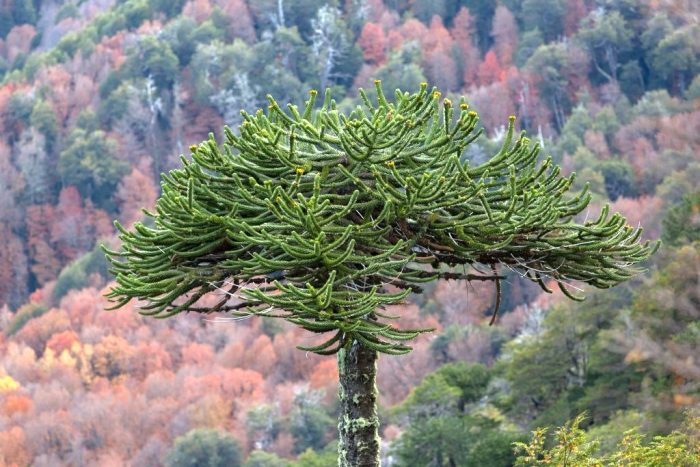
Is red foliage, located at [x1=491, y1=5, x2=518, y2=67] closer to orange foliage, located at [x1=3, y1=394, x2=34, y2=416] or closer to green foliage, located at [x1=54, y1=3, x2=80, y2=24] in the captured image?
green foliage, located at [x1=54, y1=3, x2=80, y2=24]

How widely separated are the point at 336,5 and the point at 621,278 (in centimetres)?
10458

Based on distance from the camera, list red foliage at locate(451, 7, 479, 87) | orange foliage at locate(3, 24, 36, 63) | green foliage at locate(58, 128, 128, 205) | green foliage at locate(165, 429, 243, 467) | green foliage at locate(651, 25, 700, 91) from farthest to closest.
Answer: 1. orange foliage at locate(3, 24, 36, 63)
2. red foliage at locate(451, 7, 479, 87)
3. green foliage at locate(58, 128, 128, 205)
4. green foliage at locate(651, 25, 700, 91)
5. green foliage at locate(165, 429, 243, 467)

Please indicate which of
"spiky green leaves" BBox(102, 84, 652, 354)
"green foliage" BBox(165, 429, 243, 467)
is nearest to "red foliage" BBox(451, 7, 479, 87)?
"green foliage" BBox(165, 429, 243, 467)

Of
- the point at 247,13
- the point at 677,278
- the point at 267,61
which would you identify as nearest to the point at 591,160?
the point at 267,61

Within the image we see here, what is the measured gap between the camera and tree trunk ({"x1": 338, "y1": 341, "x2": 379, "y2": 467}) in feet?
31.5

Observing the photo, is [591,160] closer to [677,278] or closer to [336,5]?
[336,5]

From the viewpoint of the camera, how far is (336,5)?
368ft

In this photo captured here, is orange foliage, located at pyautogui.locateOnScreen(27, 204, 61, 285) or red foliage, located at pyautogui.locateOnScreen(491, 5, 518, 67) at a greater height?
red foliage, located at pyautogui.locateOnScreen(491, 5, 518, 67)

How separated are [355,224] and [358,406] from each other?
1.49m

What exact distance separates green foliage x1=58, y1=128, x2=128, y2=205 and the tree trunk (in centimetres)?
9197

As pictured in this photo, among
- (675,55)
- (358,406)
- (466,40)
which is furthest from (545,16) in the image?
(358,406)

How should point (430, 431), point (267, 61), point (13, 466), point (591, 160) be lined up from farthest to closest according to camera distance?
point (267, 61) → point (591, 160) → point (13, 466) → point (430, 431)

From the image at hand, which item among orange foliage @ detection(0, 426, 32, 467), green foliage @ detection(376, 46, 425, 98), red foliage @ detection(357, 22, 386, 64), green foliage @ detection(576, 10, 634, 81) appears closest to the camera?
orange foliage @ detection(0, 426, 32, 467)

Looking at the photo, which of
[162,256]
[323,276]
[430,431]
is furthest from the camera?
[430,431]
